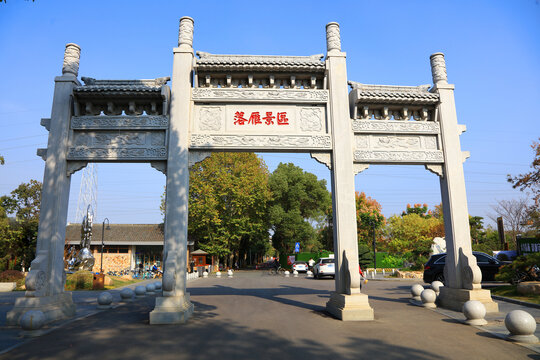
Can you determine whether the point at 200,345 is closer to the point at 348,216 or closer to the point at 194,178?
the point at 348,216

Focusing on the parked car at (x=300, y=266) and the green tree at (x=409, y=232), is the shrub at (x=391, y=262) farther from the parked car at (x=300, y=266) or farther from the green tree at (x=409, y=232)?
the parked car at (x=300, y=266)

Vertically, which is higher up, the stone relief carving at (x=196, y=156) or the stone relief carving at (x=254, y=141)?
the stone relief carving at (x=254, y=141)

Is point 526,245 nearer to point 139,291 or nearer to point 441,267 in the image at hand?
point 441,267

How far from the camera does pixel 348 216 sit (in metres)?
8.66

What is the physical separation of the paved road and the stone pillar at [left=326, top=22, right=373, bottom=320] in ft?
1.57

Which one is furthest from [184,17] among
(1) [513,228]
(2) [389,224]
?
(2) [389,224]

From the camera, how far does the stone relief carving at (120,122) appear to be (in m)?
9.03

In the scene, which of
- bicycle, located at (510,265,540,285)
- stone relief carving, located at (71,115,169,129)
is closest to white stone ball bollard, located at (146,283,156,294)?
stone relief carving, located at (71,115,169,129)

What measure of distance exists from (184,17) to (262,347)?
8792 mm

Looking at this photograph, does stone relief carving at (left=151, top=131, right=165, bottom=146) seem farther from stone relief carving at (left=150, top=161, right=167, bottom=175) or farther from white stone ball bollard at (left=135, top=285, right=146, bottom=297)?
white stone ball bollard at (left=135, top=285, right=146, bottom=297)

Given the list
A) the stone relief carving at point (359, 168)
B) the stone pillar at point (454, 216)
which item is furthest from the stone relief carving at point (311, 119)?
the stone pillar at point (454, 216)

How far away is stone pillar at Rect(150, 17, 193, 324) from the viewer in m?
7.63

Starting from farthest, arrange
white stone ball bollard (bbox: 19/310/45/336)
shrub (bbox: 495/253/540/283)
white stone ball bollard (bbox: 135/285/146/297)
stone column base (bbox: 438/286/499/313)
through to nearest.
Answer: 1. white stone ball bollard (bbox: 135/285/146/297)
2. shrub (bbox: 495/253/540/283)
3. stone column base (bbox: 438/286/499/313)
4. white stone ball bollard (bbox: 19/310/45/336)

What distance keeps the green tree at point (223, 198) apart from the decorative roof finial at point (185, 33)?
2154cm
